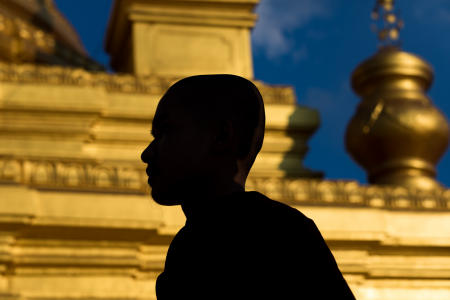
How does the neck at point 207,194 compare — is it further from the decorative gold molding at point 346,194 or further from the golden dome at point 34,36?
the golden dome at point 34,36

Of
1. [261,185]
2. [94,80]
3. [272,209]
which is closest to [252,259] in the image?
[272,209]

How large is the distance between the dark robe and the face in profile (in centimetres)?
7

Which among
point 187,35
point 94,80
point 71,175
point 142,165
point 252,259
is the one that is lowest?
point 142,165

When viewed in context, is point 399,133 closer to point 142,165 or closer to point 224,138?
point 142,165

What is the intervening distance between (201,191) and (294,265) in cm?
22

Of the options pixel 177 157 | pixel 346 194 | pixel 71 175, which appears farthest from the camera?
pixel 346 194

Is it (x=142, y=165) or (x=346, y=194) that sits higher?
(x=346, y=194)

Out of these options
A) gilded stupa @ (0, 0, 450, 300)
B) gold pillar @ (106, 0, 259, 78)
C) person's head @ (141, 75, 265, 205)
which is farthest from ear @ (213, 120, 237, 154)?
gold pillar @ (106, 0, 259, 78)

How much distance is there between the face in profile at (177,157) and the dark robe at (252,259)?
67 millimetres

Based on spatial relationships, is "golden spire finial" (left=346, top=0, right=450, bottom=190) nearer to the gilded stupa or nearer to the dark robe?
the gilded stupa

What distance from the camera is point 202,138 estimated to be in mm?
1569

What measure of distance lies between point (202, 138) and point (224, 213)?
128 mm

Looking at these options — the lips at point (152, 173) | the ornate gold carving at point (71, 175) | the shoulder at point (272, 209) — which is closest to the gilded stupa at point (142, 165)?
the ornate gold carving at point (71, 175)

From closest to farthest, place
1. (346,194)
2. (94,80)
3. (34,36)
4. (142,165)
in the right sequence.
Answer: (346,194) → (142,165) → (94,80) → (34,36)
